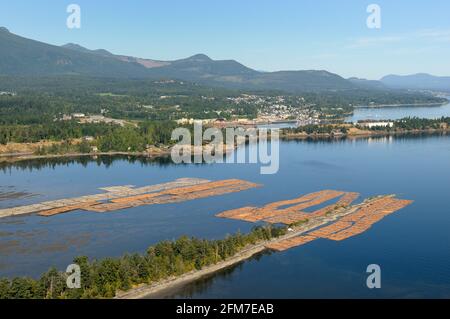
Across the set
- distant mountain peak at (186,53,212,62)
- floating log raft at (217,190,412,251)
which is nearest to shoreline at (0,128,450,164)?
floating log raft at (217,190,412,251)

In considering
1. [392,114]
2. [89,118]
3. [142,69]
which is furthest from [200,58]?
[89,118]

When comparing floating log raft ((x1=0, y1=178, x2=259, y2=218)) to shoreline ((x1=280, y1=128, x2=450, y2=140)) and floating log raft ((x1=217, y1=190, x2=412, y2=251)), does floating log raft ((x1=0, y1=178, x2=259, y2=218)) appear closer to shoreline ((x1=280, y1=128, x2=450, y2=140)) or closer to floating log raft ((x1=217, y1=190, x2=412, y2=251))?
floating log raft ((x1=217, y1=190, x2=412, y2=251))

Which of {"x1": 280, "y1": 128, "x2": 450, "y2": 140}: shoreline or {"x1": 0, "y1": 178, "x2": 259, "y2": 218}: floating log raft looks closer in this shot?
{"x1": 0, "y1": 178, "x2": 259, "y2": 218}: floating log raft

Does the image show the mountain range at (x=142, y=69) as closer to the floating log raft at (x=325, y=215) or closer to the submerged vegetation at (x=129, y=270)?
the floating log raft at (x=325, y=215)

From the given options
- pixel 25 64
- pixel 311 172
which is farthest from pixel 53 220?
pixel 25 64

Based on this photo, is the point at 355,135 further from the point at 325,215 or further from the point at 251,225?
the point at 251,225

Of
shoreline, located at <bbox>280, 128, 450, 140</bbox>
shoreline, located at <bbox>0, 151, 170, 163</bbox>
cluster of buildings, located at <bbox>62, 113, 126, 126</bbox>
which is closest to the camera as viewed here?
shoreline, located at <bbox>0, 151, 170, 163</bbox>
